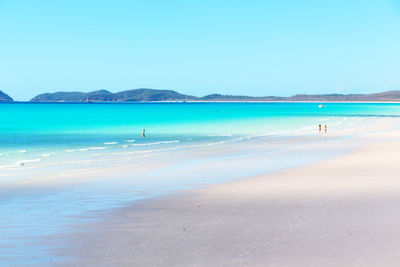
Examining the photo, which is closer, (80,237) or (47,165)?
(80,237)

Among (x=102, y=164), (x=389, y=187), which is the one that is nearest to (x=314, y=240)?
(x=389, y=187)

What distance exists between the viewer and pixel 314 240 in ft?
24.9

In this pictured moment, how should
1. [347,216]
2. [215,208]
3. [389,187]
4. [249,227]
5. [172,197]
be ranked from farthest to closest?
[389,187]
[172,197]
[215,208]
[347,216]
[249,227]

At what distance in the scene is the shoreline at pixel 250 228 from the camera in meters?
6.80

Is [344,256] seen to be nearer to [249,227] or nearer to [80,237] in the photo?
[249,227]

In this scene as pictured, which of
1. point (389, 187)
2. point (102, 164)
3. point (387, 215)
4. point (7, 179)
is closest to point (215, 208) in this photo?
point (387, 215)

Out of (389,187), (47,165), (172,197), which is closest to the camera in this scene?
(172,197)

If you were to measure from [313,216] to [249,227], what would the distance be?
146cm

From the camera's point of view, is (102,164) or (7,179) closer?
(7,179)

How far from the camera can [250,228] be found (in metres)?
8.42

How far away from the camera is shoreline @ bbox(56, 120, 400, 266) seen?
6.80 metres

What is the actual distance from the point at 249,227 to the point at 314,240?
4.20 ft

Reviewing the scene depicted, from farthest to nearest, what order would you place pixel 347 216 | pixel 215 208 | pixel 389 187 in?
pixel 389 187, pixel 215 208, pixel 347 216

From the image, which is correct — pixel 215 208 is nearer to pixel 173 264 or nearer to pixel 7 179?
pixel 173 264
